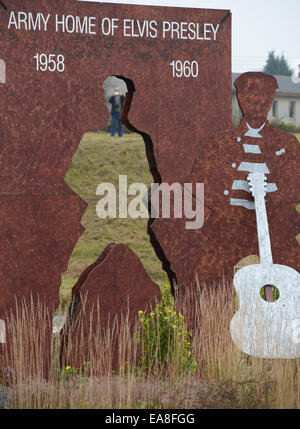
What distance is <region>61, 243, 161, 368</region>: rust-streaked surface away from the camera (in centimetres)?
491

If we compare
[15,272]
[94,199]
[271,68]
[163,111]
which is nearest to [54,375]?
[15,272]

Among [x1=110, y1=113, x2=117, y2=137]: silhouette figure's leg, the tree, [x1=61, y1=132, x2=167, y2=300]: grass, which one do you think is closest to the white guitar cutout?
[x1=61, y1=132, x2=167, y2=300]: grass

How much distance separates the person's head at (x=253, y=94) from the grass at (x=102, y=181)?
5.65m

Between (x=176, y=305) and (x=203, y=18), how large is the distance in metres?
2.28

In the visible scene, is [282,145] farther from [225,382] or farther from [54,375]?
[54,375]

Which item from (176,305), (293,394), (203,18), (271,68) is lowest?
(293,394)

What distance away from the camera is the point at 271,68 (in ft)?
152

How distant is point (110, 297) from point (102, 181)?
9.55 meters

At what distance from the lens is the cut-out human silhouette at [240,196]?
17.1 ft

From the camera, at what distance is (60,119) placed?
16.4 ft

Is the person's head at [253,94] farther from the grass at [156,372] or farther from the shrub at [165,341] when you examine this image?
the shrub at [165,341]

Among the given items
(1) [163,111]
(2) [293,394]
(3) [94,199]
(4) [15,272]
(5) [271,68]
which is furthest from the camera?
(5) [271,68]

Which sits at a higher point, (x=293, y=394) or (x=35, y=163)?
(x=35, y=163)

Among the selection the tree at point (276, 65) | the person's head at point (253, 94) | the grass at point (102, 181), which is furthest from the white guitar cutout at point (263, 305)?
the tree at point (276, 65)
